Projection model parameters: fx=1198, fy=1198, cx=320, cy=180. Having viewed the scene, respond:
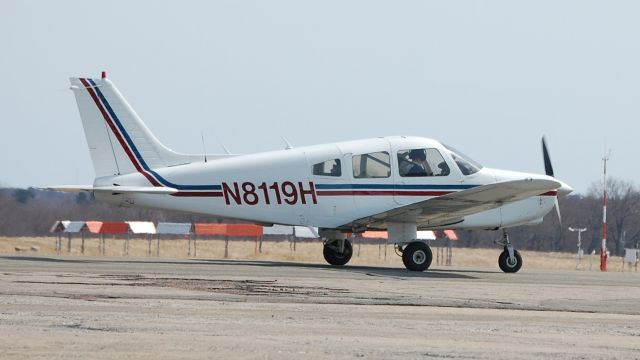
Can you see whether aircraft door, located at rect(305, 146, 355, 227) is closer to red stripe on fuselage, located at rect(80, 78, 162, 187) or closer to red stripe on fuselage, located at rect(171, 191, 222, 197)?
red stripe on fuselage, located at rect(171, 191, 222, 197)

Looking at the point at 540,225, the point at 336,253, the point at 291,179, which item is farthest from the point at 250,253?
the point at 540,225

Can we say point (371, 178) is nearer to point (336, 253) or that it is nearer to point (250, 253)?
point (336, 253)

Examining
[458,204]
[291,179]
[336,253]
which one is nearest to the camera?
[458,204]

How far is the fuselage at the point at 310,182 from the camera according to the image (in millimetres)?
26094

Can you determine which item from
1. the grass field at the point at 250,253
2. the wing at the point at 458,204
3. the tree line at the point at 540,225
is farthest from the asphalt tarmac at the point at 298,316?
the tree line at the point at 540,225

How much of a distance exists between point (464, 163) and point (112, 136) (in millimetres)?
7924

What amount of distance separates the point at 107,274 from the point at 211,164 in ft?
19.4

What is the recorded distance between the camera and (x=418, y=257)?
25828 millimetres

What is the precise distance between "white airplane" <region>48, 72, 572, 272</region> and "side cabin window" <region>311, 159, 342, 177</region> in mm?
22

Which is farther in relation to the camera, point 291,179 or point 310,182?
point 310,182

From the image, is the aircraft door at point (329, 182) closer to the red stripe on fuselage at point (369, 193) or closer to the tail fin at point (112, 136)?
the red stripe on fuselage at point (369, 193)

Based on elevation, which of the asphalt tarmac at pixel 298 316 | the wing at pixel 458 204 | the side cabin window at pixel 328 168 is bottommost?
the asphalt tarmac at pixel 298 316

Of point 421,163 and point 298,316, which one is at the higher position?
point 421,163

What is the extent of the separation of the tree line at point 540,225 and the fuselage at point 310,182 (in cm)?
5437
